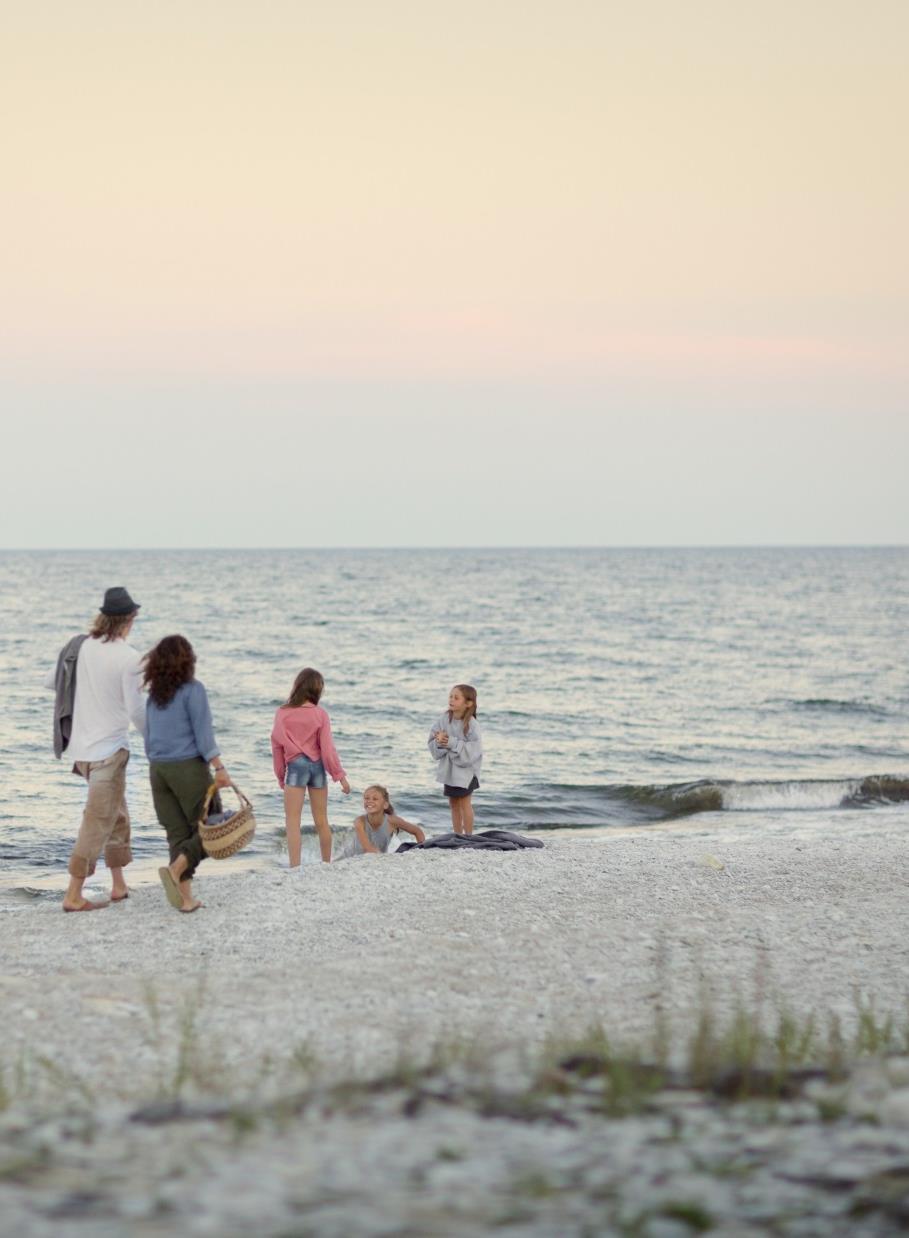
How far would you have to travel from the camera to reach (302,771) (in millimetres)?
11609

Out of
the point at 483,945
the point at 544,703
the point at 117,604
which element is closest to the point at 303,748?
the point at 117,604

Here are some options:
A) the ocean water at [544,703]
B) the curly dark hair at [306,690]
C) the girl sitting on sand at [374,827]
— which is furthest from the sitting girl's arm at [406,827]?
the ocean water at [544,703]

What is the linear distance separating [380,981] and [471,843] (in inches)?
211

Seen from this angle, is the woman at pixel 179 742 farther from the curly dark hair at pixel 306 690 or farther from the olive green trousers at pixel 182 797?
the curly dark hair at pixel 306 690

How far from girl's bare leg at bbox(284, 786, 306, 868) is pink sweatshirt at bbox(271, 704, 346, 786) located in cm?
16

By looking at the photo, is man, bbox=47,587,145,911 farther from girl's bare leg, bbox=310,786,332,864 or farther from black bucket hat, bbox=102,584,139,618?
girl's bare leg, bbox=310,786,332,864

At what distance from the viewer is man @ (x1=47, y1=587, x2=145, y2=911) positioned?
927 cm

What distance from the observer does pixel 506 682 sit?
3728 centimetres

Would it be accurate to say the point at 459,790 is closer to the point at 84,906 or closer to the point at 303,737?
the point at 303,737

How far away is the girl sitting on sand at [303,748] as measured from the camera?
1139 centimetres

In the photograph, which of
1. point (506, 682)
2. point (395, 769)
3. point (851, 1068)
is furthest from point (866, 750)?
point (851, 1068)

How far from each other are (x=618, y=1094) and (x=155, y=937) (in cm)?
494

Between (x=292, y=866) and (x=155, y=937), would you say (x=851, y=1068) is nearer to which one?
(x=155, y=937)

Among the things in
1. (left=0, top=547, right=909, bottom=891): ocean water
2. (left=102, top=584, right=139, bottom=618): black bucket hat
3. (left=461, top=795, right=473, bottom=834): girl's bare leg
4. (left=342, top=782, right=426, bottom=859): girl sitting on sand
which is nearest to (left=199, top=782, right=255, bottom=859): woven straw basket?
(left=102, top=584, right=139, bottom=618): black bucket hat
